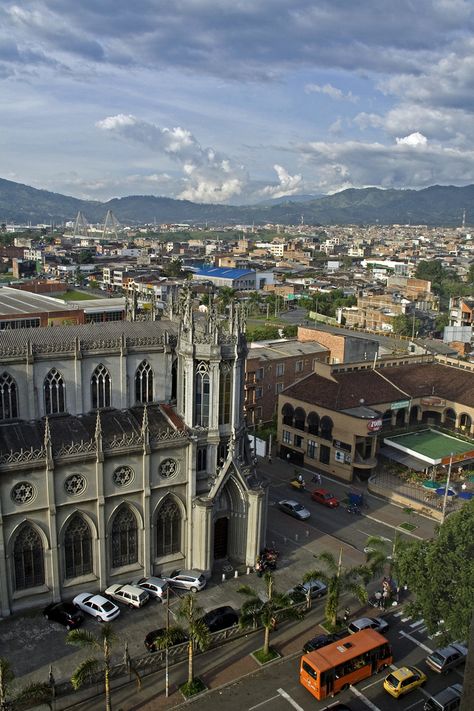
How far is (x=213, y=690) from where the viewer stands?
32.1 m

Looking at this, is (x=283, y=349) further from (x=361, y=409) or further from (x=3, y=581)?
(x=3, y=581)

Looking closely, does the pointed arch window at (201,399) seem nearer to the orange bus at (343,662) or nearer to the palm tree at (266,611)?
the palm tree at (266,611)

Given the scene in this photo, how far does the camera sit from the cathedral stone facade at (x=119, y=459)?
3831 cm

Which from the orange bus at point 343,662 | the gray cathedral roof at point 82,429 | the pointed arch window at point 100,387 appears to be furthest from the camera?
the pointed arch window at point 100,387

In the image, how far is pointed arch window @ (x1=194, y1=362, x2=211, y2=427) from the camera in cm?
4341

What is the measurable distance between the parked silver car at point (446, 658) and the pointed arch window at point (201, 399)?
20167 millimetres

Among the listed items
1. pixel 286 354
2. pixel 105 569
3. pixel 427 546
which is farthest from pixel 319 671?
pixel 286 354

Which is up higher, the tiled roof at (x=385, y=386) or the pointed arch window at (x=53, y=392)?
the pointed arch window at (x=53, y=392)

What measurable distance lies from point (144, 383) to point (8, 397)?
391 inches

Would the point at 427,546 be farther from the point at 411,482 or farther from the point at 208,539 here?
the point at 411,482

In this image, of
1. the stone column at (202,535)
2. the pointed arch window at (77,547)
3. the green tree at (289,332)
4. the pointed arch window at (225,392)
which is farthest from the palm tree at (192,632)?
the green tree at (289,332)

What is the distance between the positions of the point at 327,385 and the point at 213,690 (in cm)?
3982

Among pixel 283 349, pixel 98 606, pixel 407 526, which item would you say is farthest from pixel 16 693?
pixel 283 349

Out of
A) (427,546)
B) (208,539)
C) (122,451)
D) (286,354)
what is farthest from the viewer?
(286,354)
